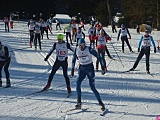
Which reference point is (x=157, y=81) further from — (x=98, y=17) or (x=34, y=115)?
(x=98, y=17)

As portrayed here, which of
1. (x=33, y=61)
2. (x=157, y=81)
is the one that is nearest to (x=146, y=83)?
(x=157, y=81)

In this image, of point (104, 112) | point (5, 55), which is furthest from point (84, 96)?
point (5, 55)

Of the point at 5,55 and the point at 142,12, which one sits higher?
the point at 142,12

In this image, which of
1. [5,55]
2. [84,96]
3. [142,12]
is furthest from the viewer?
[142,12]

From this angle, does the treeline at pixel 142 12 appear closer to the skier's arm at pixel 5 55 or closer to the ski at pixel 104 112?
the skier's arm at pixel 5 55

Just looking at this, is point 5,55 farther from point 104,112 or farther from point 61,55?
point 104,112

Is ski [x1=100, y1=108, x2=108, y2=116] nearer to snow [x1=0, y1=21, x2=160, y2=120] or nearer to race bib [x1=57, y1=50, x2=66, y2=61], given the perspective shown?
snow [x1=0, y1=21, x2=160, y2=120]

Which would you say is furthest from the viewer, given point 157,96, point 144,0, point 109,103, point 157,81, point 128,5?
point 128,5

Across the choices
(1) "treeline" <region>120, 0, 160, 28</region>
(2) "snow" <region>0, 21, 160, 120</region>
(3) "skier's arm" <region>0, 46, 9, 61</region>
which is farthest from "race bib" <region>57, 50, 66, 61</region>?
(1) "treeline" <region>120, 0, 160, 28</region>

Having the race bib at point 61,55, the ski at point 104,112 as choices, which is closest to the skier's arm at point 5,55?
the race bib at point 61,55

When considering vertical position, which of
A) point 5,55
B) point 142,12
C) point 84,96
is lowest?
point 84,96

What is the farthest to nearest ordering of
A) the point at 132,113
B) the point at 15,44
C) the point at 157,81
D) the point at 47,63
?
the point at 15,44 → the point at 47,63 → the point at 157,81 → the point at 132,113

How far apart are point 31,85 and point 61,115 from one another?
3903 mm

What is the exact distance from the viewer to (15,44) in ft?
84.1
